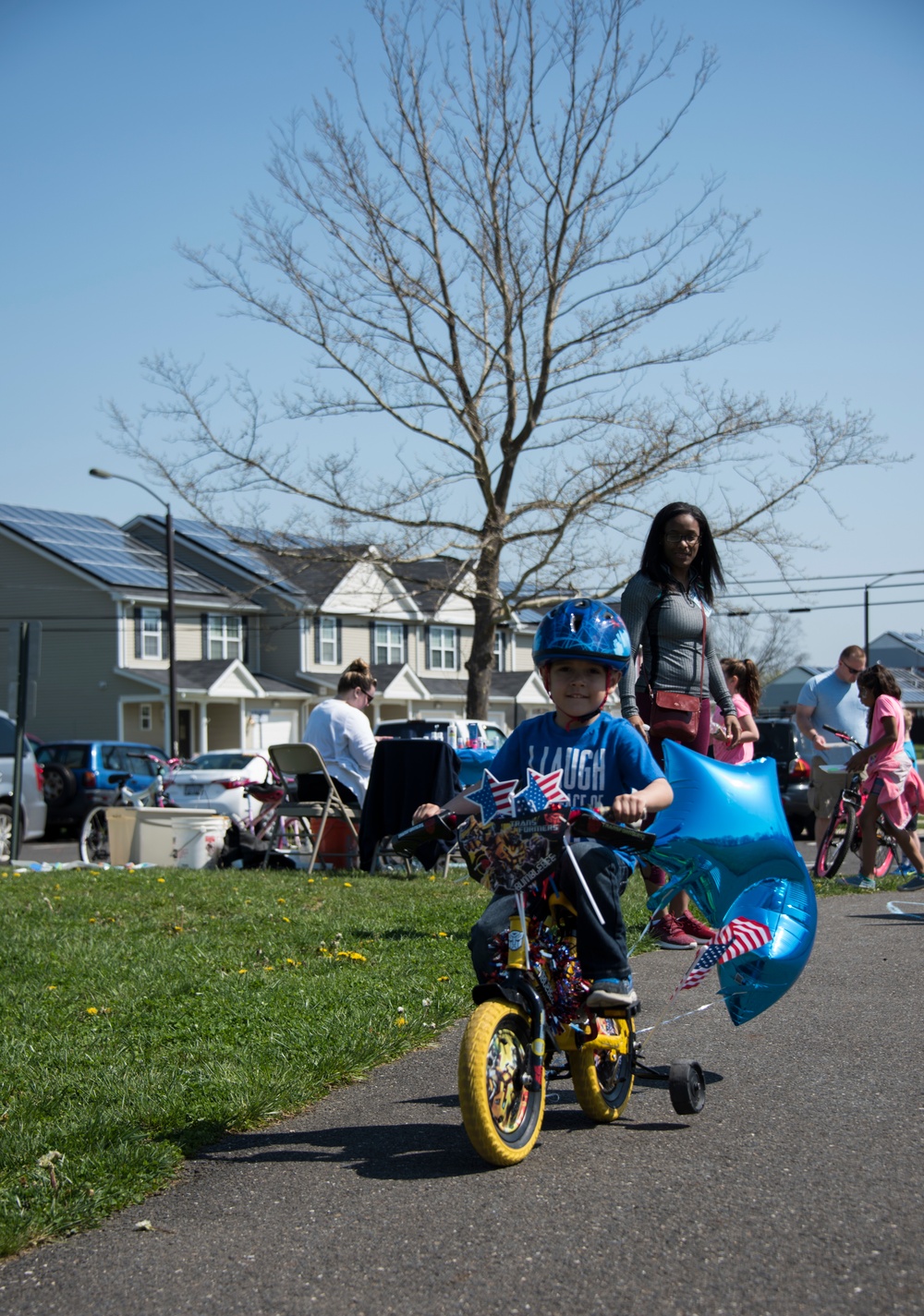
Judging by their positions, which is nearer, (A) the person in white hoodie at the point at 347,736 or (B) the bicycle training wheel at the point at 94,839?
(A) the person in white hoodie at the point at 347,736

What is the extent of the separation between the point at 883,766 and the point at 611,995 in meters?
6.80

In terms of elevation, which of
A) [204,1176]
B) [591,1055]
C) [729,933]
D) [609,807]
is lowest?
[204,1176]

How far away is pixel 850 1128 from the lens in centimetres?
386

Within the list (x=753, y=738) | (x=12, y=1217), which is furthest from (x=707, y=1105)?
(x=753, y=738)

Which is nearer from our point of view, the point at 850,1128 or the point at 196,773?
the point at 850,1128

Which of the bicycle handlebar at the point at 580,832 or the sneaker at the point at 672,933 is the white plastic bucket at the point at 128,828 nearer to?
the sneaker at the point at 672,933

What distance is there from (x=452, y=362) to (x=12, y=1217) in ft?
81.7

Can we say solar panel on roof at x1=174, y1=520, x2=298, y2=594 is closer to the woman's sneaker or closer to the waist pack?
the woman's sneaker

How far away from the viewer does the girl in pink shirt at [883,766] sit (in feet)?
32.6

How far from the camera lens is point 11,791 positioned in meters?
16.9

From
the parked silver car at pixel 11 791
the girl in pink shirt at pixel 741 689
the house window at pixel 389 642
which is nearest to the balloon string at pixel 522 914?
the girl in pink shirt at pixel 741 689

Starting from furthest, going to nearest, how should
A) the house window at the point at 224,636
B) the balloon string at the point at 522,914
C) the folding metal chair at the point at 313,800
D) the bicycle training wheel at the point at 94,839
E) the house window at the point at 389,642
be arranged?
the house window at the point at 389,642
the house window at the point at 224,636
the bicycle training wheel at the point at 94,839
the folding metal chair at the point at 313,800
the balloon string at the point at 522,914

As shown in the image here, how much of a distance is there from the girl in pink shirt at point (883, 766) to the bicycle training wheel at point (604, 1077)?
633 cm

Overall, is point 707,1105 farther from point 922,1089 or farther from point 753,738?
point 753,738
